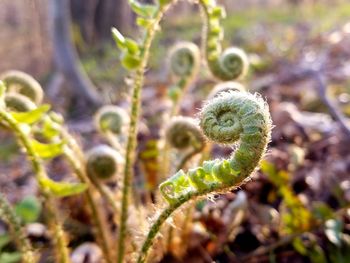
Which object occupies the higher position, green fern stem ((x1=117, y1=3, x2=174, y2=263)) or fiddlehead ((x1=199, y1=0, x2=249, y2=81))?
fiddlehead ((x1=199, y1=0, x2=249, y2=81))

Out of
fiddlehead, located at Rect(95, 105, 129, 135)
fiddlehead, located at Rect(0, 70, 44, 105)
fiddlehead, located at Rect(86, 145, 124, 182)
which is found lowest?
fiddlehead, located at Rect(86, 145, 124, 182)

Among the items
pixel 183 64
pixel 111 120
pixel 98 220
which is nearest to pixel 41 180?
pixel 98 220

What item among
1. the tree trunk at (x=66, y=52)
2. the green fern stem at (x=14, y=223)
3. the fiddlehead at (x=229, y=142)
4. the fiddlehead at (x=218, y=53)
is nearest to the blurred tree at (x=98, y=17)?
the tree trunk at (x=66, y=52)

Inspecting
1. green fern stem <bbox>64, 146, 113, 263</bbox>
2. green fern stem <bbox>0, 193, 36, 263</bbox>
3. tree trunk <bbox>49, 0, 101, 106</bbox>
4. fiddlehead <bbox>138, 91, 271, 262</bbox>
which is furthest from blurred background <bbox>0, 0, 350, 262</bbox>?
green fern stem <bbox>0, 193, 36, 263</bbox>

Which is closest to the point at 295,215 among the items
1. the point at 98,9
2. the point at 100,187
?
the point at 100,187

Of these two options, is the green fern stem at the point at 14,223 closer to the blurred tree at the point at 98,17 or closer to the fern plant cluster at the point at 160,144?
the fern plant cluster at the point at 160,144

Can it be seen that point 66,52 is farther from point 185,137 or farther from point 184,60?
point 185,137

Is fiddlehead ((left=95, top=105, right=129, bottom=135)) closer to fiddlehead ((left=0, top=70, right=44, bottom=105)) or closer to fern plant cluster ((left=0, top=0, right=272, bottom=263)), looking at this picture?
fern plant cluster ((left=0, top=0, right=272, bottom=263))
